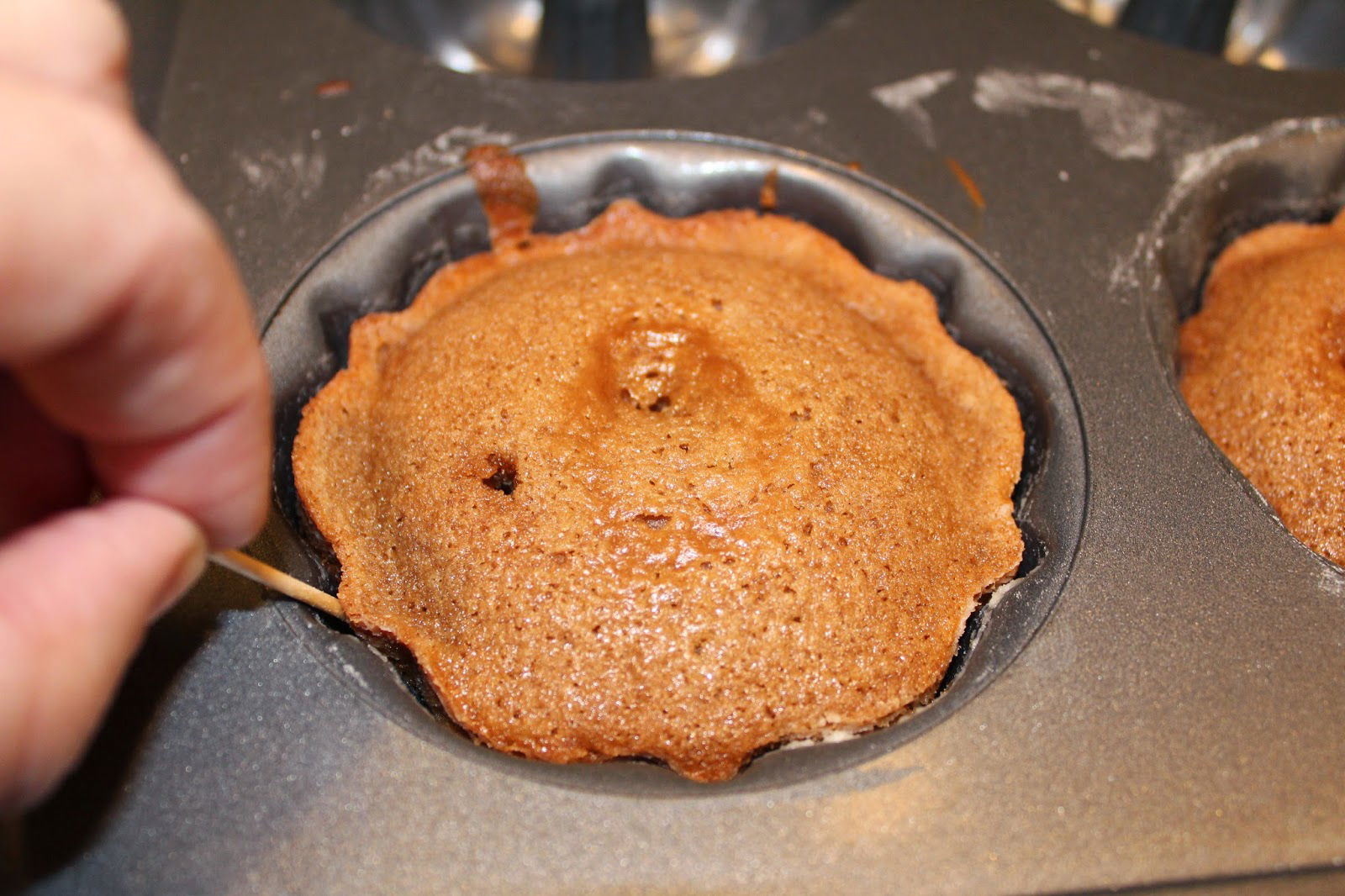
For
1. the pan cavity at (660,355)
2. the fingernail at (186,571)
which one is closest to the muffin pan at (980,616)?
the pan cavity at (660,355)

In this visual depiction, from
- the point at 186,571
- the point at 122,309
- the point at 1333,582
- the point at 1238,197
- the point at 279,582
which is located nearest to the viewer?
the point at 122,309

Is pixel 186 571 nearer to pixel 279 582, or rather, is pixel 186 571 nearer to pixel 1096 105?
pixel 279 582

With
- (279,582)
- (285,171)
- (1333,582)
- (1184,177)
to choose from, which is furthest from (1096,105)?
(279,582)

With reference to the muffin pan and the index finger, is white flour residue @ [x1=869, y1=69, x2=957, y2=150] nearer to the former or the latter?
the muffin pan

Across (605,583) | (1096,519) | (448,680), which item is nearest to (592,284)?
(605,583)

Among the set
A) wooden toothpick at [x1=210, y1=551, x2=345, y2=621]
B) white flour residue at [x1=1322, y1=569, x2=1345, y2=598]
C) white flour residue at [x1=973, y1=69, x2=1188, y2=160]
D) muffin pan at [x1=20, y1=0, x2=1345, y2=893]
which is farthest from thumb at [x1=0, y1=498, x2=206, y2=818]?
white flour residue at [x1=973, y1=69, x2=1188, y2=160]
